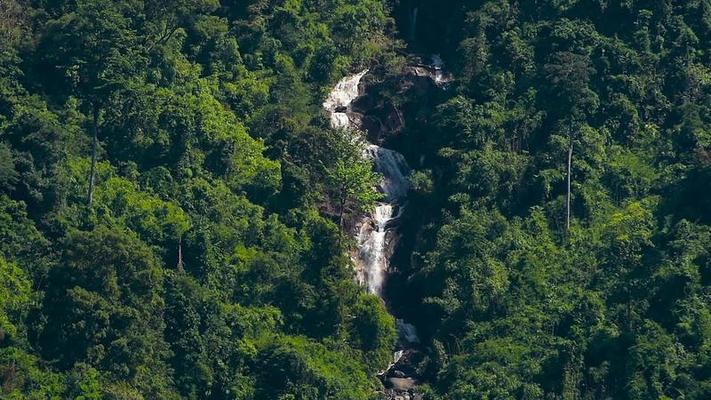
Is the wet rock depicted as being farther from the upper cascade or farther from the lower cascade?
the upper cascade

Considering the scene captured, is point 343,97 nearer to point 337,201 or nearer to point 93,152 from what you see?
point 337,201

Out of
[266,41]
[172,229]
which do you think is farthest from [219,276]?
[266,41]

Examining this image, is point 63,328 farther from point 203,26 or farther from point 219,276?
point 203,26

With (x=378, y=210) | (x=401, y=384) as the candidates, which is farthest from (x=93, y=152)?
(x=401, y=384)

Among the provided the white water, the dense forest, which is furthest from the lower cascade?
the dense forest

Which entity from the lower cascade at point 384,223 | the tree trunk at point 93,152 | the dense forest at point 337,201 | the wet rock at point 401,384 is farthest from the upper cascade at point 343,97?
the wet rock at point 401,384

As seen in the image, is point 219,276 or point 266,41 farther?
point 266,41

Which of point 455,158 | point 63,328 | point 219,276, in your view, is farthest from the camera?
point 455,158
